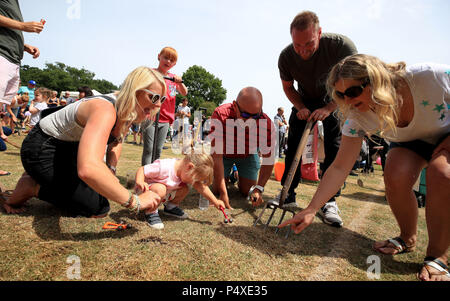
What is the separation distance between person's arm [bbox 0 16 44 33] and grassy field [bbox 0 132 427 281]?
69.6 inches

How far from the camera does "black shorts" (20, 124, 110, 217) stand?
204 cm

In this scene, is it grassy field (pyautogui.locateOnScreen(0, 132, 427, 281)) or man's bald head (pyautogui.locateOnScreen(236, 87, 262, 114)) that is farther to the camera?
man's bald head (pyautogui.locateOnScreen(236, 87, 262, 114))

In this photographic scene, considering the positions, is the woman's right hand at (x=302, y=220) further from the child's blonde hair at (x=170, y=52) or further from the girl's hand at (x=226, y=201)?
the child's blonde hair at (x=170, y=52)

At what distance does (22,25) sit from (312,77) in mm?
3270

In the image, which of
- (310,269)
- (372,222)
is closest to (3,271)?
(310,269)

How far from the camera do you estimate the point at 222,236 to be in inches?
81.7

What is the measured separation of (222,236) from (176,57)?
295cm

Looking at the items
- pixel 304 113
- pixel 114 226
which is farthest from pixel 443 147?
pixel 114 226

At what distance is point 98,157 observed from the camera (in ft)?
4.84

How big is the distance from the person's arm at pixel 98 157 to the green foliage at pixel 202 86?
5127 centimetres

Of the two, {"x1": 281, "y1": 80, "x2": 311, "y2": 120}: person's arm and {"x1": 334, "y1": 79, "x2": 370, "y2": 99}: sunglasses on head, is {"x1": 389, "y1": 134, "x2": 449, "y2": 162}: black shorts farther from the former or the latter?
{"x1": 281, "y1": 80, "x2": 311, "y2": 120}: person's arm

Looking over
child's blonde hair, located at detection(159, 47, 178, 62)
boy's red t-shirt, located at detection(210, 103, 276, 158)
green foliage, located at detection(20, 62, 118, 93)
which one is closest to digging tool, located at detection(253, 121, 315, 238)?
boy's red t-shirt, located at detection(210, 103, 276, 158)

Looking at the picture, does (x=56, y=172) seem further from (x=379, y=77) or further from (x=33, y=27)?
(x=379, y=77)
